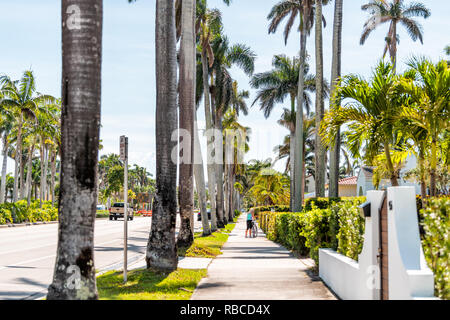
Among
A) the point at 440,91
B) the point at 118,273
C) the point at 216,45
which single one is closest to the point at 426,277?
the point at 440,91

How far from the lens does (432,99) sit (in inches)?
443

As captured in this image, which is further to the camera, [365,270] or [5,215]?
[5,215]

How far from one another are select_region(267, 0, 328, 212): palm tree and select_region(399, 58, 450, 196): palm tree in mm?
14834

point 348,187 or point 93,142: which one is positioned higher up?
point 93,142

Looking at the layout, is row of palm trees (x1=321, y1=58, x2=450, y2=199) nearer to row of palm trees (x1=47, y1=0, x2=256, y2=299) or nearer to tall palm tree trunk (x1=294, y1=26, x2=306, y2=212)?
row of palm trees (x1=47, y1=0, x2=256, y2=299)

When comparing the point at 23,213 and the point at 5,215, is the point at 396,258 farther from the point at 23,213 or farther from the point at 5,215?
the point at 23,213

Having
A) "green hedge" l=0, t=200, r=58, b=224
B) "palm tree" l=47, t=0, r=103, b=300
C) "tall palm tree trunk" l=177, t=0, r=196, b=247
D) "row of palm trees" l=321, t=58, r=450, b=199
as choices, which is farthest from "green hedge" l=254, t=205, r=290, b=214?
"palm tree" l=47, t=0, r=103, b=300

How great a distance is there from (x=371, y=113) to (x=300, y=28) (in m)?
18.2

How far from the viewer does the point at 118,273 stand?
38.9 ft

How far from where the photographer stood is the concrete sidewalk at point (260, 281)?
9.04 metres

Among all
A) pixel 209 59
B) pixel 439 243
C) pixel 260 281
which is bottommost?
pixel 260 281

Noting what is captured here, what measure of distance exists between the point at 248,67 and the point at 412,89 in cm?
2516

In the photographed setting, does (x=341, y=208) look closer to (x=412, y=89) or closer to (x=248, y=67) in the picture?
(x=412, y=89)

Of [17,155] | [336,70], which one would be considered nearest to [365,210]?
[336,70]
